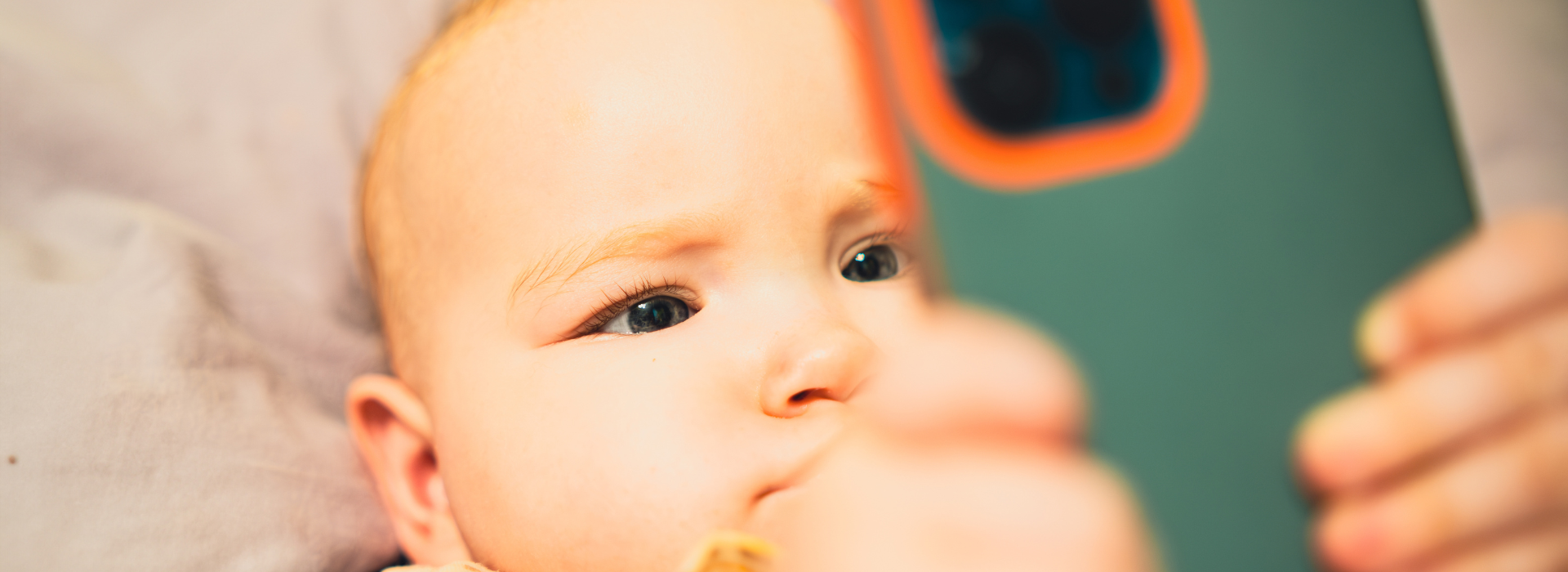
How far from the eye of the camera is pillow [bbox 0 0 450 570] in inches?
26.1

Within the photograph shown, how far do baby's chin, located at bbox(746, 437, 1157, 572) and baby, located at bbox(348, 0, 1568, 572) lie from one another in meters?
0.08

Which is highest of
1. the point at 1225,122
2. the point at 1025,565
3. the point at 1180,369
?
the point at 1225,122

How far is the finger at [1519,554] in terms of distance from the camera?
33cm

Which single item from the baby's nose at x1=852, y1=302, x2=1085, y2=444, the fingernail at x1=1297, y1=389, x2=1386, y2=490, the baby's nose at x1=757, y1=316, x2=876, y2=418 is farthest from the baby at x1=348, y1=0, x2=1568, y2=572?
the fingernail at x1=1297, y1=389, x2=1386, y2=490

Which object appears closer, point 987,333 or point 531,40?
point 987,333

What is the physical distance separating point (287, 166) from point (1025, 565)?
0.96 m

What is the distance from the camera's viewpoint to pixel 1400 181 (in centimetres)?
38

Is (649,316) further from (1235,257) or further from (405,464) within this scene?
(1235,257)

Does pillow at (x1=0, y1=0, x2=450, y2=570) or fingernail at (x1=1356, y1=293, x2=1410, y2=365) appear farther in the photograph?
pillow at (x1=0, y1=0, x2=450, y2=570)

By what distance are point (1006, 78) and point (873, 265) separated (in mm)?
374

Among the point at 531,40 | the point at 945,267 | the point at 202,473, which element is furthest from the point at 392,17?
the point at 945,267

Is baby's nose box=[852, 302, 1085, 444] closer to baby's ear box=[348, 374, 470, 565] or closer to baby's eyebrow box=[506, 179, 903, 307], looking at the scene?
baby's eyebrow box=[506, 179, 903, 307]

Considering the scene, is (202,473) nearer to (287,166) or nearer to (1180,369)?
(287,166)

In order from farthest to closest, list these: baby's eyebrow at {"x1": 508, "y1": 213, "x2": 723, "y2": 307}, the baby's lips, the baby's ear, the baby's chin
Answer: the baby's ear → baby's eyebrow at {"x1": 508, "y1": 213, "x2": 723, "y2": 307} → the baby's lips → the baby's chin
